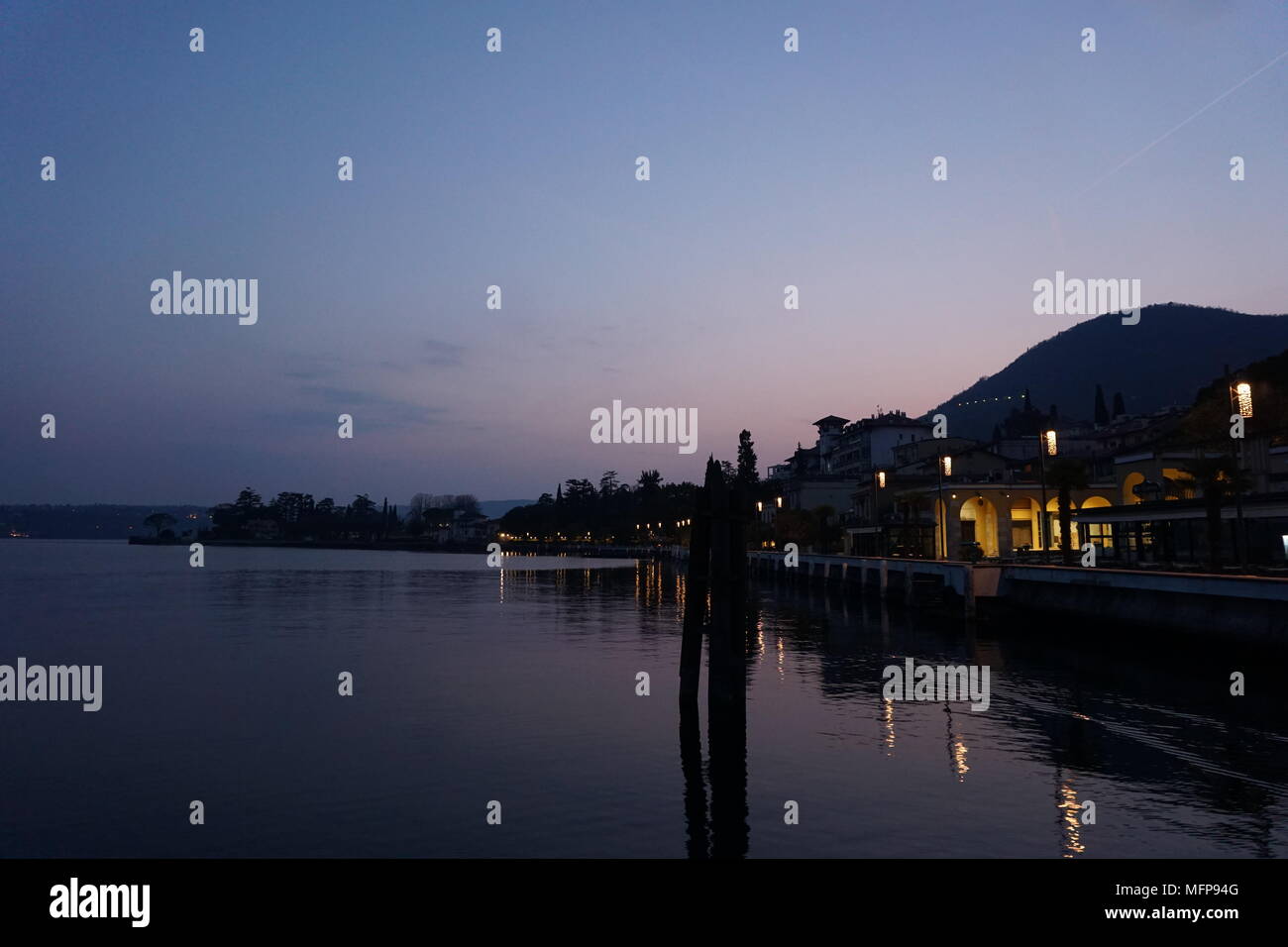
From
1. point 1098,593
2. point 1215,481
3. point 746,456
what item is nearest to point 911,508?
point 1098,593

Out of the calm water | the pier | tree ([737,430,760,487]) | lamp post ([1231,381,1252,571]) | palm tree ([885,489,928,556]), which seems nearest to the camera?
the calm water

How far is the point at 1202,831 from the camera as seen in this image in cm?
1611

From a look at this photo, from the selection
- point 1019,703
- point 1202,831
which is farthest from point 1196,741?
point 1202,831

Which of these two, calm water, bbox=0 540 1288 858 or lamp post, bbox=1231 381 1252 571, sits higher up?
lamp post, bbox=1231 381 1252 571

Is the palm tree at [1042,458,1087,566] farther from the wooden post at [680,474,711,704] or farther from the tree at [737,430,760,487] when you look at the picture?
the tree at [737,430,760,487]

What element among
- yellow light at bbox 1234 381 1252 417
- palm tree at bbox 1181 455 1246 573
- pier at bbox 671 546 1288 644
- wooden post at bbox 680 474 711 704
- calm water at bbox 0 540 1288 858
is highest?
yellow light at bbox 1234 381 1252 417

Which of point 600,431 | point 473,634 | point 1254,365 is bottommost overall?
point 473,634

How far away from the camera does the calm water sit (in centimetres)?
1681

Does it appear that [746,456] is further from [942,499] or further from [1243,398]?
[1243,398]

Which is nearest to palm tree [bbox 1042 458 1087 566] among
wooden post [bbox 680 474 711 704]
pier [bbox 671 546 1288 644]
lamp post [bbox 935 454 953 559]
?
pier [bbox 671 546 1288 644]

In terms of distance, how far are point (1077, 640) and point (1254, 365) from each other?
244ft

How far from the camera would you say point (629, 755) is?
900 inches
